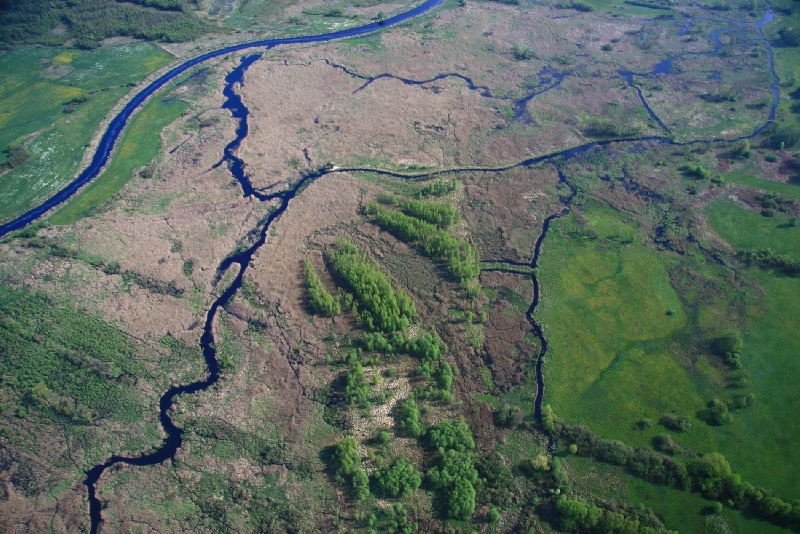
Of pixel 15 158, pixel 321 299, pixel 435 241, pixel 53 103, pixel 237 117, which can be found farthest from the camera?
pixel 53 103

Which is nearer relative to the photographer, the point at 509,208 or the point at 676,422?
the point at 676,422

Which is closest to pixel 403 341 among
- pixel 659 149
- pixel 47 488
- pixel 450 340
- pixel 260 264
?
pixel 450 340

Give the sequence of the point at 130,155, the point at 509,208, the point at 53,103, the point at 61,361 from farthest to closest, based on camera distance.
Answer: the point at 53,103, the point at 130,155, the point at 509,208, the point at 61,361

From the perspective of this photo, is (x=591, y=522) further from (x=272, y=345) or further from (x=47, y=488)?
(x=47, y=488)

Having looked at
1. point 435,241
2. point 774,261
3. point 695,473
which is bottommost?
point 695,473

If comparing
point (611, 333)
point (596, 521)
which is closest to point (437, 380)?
point (596, 521)

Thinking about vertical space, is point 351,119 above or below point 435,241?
above

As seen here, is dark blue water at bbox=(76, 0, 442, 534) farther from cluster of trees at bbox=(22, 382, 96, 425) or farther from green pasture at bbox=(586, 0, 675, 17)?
green pasture at bbox=(586, 0, 675, 17)

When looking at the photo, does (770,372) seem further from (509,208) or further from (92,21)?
(92,21)

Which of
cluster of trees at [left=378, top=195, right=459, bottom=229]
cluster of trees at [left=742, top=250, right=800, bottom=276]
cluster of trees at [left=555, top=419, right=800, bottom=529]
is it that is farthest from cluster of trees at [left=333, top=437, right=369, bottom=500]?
cluster of trees at [left=742, top=250, right=800, bottom=276]
